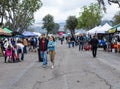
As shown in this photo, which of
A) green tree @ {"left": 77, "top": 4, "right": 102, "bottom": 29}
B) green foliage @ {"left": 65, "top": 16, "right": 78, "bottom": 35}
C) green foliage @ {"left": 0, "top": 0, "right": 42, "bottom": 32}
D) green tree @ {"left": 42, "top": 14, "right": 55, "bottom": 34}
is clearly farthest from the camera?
green foliage @ {"left": 65, "top": 16, "right": 78, "bottom": 35}

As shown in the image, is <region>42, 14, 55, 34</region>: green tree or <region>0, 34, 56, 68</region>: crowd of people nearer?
<region>0, 34, 56, 68</region>: crowd of people

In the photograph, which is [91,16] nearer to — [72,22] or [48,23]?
[48,23]

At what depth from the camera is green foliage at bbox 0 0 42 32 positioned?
60062mm

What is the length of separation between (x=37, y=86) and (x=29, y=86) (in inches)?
11.2

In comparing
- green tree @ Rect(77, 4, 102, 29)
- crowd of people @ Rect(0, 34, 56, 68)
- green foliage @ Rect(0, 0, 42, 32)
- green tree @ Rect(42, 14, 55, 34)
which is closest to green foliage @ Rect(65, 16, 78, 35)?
green tree @ Rect(42, 14, 55, 34)

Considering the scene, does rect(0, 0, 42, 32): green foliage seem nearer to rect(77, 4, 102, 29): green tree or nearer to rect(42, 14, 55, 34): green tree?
rect(77, 4, 102, 29): green tree

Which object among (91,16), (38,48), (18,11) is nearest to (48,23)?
(91,16)

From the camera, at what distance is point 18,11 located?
61.5 m

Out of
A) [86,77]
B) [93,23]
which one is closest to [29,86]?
[86,77]

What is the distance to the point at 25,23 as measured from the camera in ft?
213

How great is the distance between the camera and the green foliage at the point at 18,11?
60.1 metres

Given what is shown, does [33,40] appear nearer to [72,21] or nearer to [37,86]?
[37,86]

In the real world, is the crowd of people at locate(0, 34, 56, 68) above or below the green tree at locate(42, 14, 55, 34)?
below

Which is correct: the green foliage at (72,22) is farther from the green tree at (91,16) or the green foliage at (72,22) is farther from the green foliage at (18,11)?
the green foliage at (18,11)
